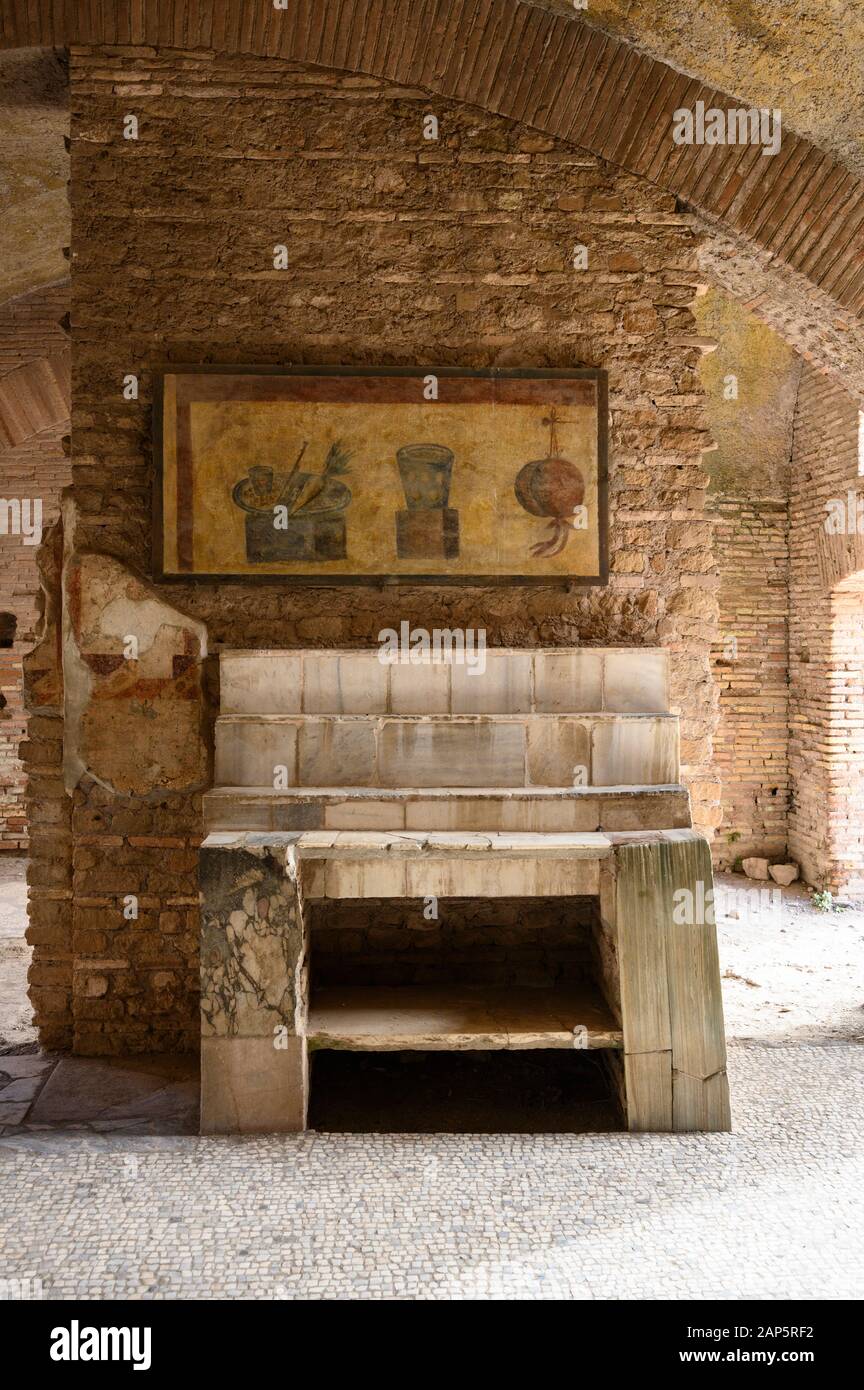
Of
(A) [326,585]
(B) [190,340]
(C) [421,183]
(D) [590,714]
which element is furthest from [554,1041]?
(C) [421,183]

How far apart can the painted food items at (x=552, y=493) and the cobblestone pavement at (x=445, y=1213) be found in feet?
8.61

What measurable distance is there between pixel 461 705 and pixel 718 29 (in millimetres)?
3212

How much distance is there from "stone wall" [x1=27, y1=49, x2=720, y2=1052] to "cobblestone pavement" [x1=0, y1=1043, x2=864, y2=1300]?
4.26 feet

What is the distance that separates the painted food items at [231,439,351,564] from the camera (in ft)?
14.3

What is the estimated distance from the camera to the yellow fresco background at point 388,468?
4320mm

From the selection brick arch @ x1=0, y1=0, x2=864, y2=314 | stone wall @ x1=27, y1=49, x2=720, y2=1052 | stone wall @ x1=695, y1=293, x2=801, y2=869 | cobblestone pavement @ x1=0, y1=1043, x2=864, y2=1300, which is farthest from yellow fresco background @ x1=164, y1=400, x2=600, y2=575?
stone wall @ x1=695, y1=293, x2=801, y2=869

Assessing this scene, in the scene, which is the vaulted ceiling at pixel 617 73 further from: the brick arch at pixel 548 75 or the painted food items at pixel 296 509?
the painted food items at pixel 296 509

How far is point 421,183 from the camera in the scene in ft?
14.4

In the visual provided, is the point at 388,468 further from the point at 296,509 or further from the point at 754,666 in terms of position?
the point at 754,666

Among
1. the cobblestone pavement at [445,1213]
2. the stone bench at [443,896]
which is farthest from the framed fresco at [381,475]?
the cobblestone pavement at [445,1213]

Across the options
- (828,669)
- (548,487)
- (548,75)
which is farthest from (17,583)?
(828,669)

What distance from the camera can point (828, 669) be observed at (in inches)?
317

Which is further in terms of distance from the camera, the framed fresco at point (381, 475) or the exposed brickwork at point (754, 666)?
the exposed brickwork at point (754, 666)

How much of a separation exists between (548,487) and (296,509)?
1.22 meters
